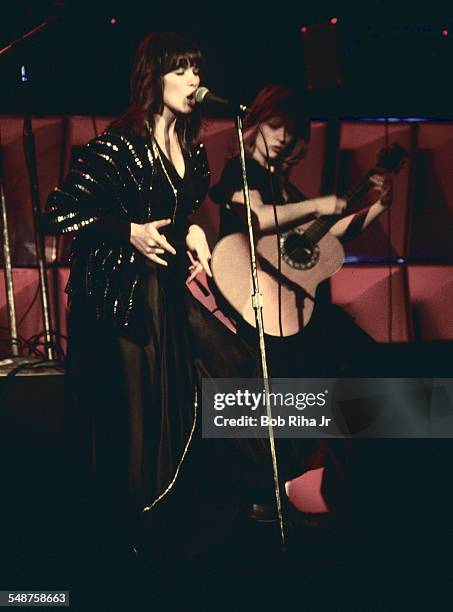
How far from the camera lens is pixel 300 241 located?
2.93 meters

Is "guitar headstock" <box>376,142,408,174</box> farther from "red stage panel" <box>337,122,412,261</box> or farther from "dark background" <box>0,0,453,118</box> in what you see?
"dark background" <box>0,0,453,118</box>

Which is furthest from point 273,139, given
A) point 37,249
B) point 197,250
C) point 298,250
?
point 37,249

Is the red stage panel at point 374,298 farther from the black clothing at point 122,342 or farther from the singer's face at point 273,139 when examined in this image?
the black clothing at point 122,342

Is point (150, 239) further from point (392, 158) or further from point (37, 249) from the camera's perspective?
point (392, 158)

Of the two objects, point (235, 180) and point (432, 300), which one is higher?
point (235, 180)

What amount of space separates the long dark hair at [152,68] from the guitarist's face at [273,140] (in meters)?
0.50

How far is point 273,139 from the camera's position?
10.0ft

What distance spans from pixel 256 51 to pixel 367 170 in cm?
69

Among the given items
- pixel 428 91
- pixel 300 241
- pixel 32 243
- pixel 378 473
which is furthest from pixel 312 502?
pixel 428 91

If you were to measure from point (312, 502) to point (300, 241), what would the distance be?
3.30 feet

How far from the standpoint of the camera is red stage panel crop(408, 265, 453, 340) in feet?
10.5

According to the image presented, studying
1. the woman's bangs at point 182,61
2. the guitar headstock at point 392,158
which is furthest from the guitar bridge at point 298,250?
the woman's bangs at point 182,61

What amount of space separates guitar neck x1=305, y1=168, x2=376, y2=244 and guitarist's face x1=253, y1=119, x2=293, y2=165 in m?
0.33

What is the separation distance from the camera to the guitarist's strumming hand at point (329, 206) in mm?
3020
